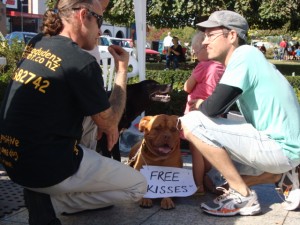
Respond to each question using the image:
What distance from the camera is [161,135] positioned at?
→ 12.1ft

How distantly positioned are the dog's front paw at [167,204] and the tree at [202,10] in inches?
478

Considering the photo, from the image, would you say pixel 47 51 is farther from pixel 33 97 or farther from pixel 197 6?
pixel 197 6

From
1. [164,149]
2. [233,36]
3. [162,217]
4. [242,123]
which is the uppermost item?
[233,36]

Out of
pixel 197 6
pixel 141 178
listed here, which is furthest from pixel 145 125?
pixel 197 6

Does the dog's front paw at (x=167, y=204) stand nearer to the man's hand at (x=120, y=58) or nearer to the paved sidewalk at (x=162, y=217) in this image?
the paved sidewalk at (x=162, y=217)

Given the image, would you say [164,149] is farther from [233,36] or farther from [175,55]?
[175,55]

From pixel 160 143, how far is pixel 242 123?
26.8 inches

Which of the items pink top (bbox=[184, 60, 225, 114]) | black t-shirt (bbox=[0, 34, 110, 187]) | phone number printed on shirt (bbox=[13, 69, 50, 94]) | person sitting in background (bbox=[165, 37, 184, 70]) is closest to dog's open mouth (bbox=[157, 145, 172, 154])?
pink top (bbox=[184, 60, 225, 114])

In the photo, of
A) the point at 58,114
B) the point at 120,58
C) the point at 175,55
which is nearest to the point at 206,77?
the point at 120,58

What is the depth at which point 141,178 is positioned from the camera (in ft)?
9.98

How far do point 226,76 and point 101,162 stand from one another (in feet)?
3.39

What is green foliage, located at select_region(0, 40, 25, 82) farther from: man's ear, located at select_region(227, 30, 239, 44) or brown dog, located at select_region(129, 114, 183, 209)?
man's ear, located at select_region(227, 30, 239, 44)

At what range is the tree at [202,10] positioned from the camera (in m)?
15.8

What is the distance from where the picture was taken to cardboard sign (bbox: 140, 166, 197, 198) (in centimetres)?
366
